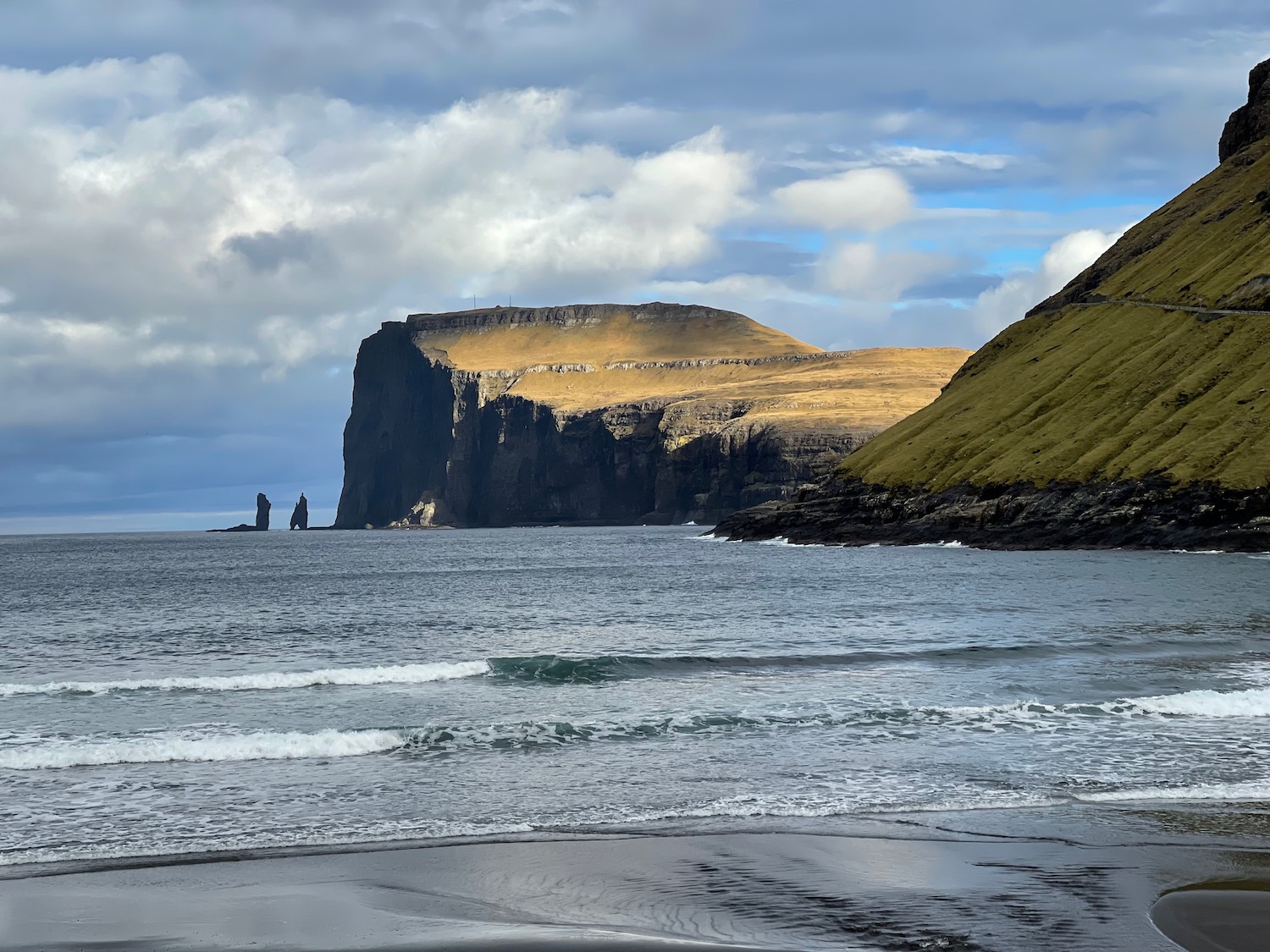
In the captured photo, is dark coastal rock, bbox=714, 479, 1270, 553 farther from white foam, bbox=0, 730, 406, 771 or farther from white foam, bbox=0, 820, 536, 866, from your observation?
white foam, bbox=0, 820, 536, 866

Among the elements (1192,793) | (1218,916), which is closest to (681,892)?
(1218,916)

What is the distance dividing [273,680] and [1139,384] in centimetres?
13934

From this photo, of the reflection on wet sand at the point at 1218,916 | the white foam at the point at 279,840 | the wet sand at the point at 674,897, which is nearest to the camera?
the reflection on wet sand at the point at 1218,916

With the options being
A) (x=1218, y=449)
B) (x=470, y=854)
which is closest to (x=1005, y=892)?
(x=470, y=854)

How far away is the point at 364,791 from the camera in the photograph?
20969 mm

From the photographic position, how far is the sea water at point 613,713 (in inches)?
770

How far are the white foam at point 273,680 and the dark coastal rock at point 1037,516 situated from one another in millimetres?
91050

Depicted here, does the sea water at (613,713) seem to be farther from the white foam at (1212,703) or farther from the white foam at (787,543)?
the white foam at (787,543)

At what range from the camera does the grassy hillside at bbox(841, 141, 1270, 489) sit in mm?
128000

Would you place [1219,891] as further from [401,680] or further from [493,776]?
[401,680]

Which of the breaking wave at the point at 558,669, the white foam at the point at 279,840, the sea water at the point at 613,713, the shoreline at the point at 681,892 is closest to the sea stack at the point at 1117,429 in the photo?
the sea water at the point at 613,713

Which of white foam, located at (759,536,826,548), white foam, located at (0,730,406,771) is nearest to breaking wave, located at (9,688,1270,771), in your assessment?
white foam, located at (0,730,406,771)

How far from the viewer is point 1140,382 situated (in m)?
150

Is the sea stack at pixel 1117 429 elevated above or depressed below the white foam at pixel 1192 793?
above
